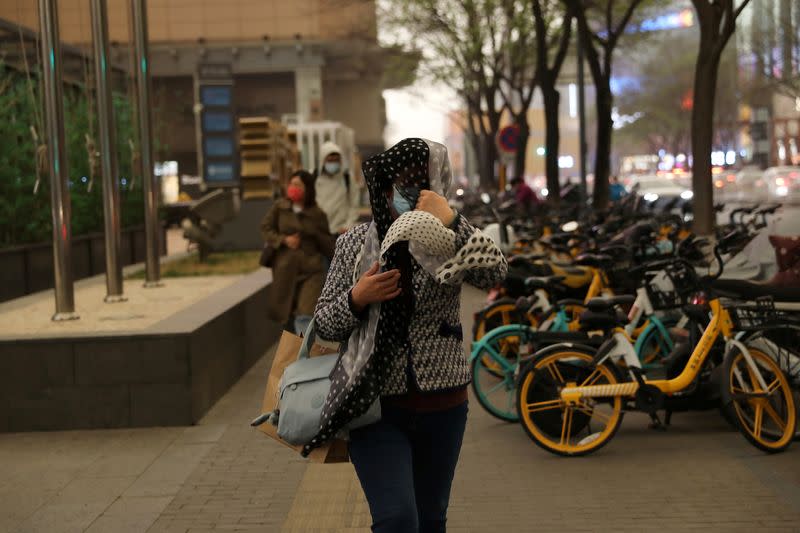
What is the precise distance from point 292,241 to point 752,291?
401cm

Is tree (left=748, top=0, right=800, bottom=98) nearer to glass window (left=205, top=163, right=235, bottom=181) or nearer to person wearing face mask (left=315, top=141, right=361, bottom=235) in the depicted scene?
glass window (left=205, top=163, right=235, bottom=181)

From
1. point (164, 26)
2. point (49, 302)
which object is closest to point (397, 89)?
point (164, 26)

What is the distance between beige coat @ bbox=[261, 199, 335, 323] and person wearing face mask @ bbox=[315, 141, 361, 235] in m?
1.88

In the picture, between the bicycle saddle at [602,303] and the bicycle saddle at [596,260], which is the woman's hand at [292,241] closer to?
the bicycle saddle at [596,260]

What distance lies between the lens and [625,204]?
2184cm

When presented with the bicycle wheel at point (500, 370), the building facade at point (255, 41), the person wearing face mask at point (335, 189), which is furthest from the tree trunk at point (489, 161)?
the bicycle wheel at point (500, 370)

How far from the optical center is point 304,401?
4066 millimetres

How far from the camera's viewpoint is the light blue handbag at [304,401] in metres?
4.02

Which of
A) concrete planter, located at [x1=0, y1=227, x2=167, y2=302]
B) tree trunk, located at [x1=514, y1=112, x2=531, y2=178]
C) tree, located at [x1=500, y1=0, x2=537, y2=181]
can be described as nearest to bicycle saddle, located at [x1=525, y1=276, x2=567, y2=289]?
concrete planter, located at [x1=0, y1=227, x2=167, y2=302]

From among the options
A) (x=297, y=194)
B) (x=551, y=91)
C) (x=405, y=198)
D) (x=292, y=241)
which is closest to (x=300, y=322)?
(x=292, y=241)

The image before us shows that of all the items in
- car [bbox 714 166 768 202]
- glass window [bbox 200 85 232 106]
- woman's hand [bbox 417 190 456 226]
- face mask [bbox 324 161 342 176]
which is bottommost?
car [bbox 714 166 768 202]

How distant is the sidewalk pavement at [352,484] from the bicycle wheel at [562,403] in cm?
10

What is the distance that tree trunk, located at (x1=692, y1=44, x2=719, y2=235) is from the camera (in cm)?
1636

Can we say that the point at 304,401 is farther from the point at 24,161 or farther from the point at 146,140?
the point at 24,161
